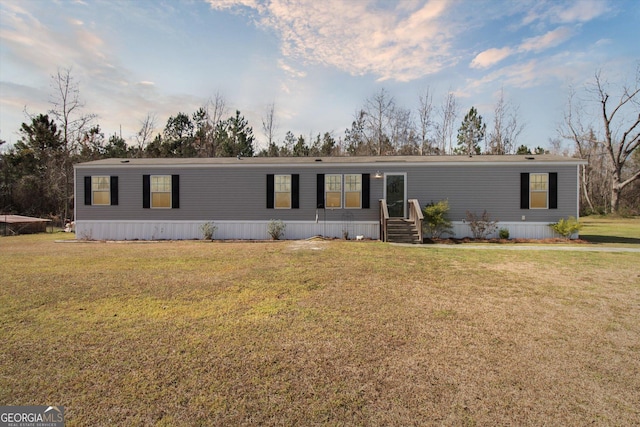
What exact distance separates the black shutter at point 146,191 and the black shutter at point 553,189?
1712 centimetres

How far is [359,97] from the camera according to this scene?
33.1 m

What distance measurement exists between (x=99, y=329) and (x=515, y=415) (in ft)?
14.2

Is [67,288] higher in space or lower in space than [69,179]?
lower

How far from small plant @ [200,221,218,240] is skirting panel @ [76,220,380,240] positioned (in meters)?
0.12

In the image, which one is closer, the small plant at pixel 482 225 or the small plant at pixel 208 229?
the small plant at pixel 482 225

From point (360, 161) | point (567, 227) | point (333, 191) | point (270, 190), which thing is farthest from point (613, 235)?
point (270, 190)

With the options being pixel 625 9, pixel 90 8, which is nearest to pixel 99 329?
pixel 90 8

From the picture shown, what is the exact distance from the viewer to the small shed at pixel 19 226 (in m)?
16.8

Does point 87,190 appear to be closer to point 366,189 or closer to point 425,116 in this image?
point 366,189

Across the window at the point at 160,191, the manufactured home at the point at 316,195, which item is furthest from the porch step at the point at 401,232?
the window at the point at 160,191

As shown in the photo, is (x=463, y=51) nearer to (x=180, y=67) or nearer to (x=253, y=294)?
(x=180, y=67)

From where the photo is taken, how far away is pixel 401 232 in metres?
12.3

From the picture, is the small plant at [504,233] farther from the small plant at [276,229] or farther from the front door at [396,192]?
the small plant at [276,229]

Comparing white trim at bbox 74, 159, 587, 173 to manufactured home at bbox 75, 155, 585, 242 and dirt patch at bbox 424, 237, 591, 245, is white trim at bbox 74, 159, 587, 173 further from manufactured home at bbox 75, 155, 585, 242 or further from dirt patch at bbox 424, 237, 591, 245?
dirt patch at bbox 424, 237, 591, 245
